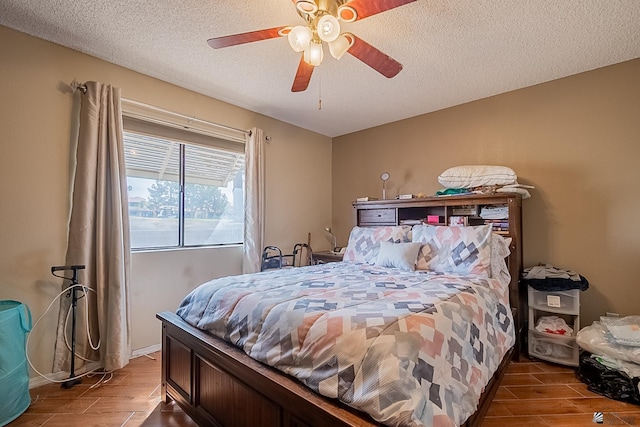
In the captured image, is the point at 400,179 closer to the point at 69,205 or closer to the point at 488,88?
the point at 488,88

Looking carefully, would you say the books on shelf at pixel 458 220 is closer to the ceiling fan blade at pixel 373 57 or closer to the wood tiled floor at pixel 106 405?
the ceiling fan blade at pixel 373 57

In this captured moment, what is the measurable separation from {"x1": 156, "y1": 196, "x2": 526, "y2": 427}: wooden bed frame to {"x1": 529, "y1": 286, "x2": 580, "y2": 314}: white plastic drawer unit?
2.81 ft

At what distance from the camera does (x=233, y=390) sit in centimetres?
151

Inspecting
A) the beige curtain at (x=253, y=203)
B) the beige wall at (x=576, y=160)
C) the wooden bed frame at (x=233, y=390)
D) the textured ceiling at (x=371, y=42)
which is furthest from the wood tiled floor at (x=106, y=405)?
the beige wall at (x=576, y=160)

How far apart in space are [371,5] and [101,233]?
99.6 inches

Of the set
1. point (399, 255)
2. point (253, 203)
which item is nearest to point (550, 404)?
point (399, 255)

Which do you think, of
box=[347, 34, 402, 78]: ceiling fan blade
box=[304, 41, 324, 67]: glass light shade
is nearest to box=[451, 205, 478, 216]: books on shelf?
box=[347, 34, 402, 78]: ceiling fan blade

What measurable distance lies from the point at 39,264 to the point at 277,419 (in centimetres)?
222

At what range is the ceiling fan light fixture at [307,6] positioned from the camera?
1.49 meters

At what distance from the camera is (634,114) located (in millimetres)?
2537

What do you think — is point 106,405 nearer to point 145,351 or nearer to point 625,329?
point 145,351

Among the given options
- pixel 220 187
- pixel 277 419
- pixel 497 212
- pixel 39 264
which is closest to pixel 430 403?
pixel 277 419

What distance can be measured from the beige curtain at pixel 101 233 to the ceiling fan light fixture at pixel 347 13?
2.05 m

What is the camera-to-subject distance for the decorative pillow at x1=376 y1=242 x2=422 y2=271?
8.72 ft
